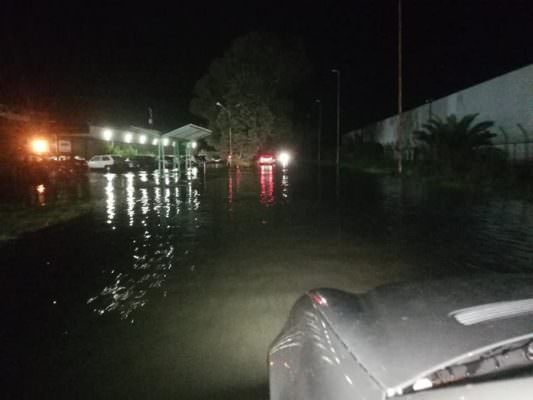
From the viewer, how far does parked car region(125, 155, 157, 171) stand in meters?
53.8

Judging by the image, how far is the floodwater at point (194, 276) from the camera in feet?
18.0

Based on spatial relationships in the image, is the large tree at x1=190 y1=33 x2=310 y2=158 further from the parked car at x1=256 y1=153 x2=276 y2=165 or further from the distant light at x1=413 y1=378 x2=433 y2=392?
the distant light at x1=413 y1=378 x2=433 y2=392

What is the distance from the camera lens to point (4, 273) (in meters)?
9.81

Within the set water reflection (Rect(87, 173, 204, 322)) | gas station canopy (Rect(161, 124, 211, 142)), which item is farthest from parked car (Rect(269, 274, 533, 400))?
gas station canopy (Rect(161, 124, 211, 142))

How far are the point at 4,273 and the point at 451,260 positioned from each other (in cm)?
717

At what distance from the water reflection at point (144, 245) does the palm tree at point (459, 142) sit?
1465 cm

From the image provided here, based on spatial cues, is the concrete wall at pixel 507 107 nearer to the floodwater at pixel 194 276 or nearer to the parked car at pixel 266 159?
the floodwater at pixel 194 276

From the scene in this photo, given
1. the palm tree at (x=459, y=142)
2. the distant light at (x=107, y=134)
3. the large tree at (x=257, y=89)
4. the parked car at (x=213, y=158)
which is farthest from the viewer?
the parked car at (x=213, y=158)

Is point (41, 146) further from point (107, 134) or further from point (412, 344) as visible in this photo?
Answer: point (412, 344)

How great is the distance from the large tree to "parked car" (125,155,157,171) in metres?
13.3

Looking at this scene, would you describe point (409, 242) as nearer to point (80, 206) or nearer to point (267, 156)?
point (80, 206)

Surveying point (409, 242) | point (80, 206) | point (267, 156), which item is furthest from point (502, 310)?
point (267, 156)

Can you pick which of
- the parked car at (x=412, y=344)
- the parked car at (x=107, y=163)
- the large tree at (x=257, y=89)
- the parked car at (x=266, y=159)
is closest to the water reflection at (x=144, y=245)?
the parked car at (x=412, y=344)

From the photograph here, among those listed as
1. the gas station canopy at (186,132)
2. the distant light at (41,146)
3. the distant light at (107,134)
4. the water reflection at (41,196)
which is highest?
the distant light at (107,134)
